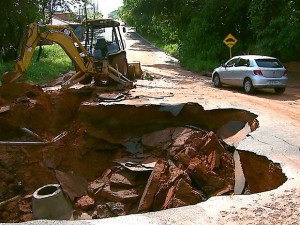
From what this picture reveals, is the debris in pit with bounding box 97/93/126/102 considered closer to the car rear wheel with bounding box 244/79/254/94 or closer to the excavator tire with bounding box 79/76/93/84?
the excavator tire with bounding box 79/76/93/84

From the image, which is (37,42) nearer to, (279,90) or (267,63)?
(267,63)

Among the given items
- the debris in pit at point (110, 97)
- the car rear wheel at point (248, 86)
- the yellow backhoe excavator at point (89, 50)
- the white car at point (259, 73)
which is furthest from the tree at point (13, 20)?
the car rear wheel at point (248, 86)

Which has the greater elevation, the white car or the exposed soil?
the white car

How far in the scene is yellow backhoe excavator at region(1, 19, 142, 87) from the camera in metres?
12.4

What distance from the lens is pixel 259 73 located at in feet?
56.2

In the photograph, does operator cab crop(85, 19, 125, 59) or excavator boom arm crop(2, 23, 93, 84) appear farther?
operator cab crop(85, 19, 125, 59)

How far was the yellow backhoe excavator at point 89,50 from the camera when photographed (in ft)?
40.8

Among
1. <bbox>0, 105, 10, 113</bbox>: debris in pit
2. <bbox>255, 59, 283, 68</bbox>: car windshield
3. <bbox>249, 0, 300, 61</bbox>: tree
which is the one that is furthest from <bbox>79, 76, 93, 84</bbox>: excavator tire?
<bbox>249, 0, 300, 61</bbox>: tree

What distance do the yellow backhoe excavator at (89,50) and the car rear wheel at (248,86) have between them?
517 centimetres

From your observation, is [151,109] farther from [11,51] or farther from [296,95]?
[11,51]

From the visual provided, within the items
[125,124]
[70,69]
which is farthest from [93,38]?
[70,69]

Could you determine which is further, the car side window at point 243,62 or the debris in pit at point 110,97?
the car side window at point 243,62

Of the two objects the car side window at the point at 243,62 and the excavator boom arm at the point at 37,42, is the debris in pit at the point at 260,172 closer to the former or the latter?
the excavator boom arm at the point at 37,42

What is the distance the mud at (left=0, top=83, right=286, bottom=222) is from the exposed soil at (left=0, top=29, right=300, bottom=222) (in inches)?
0.9
